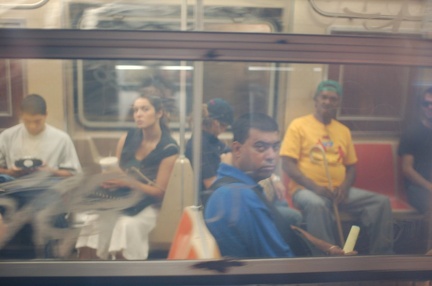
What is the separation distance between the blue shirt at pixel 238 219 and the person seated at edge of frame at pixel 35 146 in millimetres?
575

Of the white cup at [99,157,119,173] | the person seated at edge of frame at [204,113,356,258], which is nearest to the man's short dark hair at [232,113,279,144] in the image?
the person seated at edge of frame at [204,113,356,258]

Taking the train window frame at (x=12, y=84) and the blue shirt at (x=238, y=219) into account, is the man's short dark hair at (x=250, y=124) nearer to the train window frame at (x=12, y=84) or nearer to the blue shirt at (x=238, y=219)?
the blue shirt at (x=238, y=219)

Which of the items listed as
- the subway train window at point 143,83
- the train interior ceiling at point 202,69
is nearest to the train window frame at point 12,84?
the train interior ceiling at point 202,69

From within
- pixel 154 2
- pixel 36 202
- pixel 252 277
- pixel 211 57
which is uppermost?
pixel 154 2

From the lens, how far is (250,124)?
2.03 metres

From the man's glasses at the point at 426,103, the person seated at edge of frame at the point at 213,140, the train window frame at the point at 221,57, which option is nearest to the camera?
the train window frame at the point at 221,57

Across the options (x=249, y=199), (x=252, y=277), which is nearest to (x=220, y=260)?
(x=252, y=277)

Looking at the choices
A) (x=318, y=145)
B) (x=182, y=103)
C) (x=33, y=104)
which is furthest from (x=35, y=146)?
(x=318, y=145)

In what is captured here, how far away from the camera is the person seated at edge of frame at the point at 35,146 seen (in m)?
1.96

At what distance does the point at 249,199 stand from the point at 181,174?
30 centimetres

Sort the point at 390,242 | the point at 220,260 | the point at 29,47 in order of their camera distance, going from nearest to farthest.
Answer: the point at 29,47 < the point at 220,260 < the point at 390,242

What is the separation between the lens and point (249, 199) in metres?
2.06

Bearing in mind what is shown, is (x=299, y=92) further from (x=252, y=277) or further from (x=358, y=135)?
(x=252, y=277)

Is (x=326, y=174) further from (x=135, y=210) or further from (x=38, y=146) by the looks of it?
(x=38, y=146)
